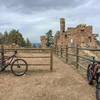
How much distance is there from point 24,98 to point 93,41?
1616 centimetres

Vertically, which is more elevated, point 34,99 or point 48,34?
point 48,34

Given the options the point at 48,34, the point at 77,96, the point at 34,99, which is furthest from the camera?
the point at 48,34

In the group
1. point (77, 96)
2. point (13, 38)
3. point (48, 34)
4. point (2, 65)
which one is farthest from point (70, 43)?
point (13, 38)

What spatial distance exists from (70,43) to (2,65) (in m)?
14.2

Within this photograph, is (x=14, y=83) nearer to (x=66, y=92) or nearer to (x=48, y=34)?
(x=66, y=92)

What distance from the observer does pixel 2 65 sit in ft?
14.9

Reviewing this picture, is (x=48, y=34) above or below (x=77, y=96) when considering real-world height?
above

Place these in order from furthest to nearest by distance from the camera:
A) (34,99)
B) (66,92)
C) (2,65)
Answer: (2,65) → (66,92) → (34,99)

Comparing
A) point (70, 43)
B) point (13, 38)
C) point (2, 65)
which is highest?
point (13, 38)

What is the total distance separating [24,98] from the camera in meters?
2.47

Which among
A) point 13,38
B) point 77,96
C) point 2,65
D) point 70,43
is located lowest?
point 77,96

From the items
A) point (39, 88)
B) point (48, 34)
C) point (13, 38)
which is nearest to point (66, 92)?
point (39, 88)

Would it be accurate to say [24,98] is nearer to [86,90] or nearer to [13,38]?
[86,90]

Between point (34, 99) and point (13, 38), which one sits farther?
point (13, 38)
